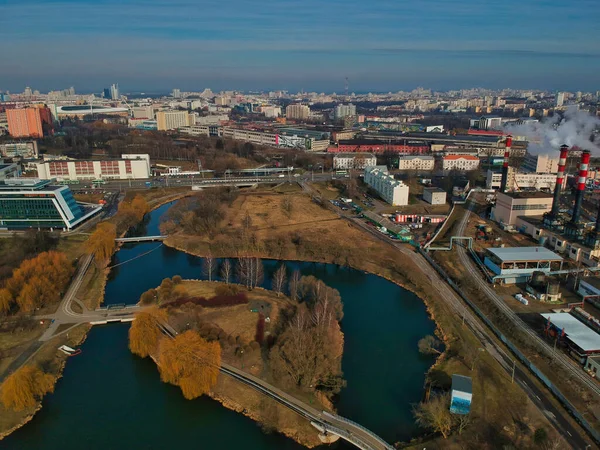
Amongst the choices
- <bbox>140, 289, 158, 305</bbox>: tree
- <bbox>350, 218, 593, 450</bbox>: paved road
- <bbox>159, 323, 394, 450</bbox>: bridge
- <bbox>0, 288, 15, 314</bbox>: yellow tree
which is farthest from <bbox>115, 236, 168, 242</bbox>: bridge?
<bbox>159, 323, 394, 450</bbox>: bridge

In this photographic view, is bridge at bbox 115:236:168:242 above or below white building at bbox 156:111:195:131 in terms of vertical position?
below

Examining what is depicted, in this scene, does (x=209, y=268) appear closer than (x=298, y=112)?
Yes

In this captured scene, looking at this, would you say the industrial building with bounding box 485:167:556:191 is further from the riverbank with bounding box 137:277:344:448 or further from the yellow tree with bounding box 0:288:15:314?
the yellow tree with bounding box 0:288:15:314

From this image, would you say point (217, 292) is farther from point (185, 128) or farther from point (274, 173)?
point (185, 128)

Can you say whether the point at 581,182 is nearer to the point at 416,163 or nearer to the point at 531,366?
the point at 531,366

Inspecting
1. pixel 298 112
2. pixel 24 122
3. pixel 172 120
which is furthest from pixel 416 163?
pixel 298 112
